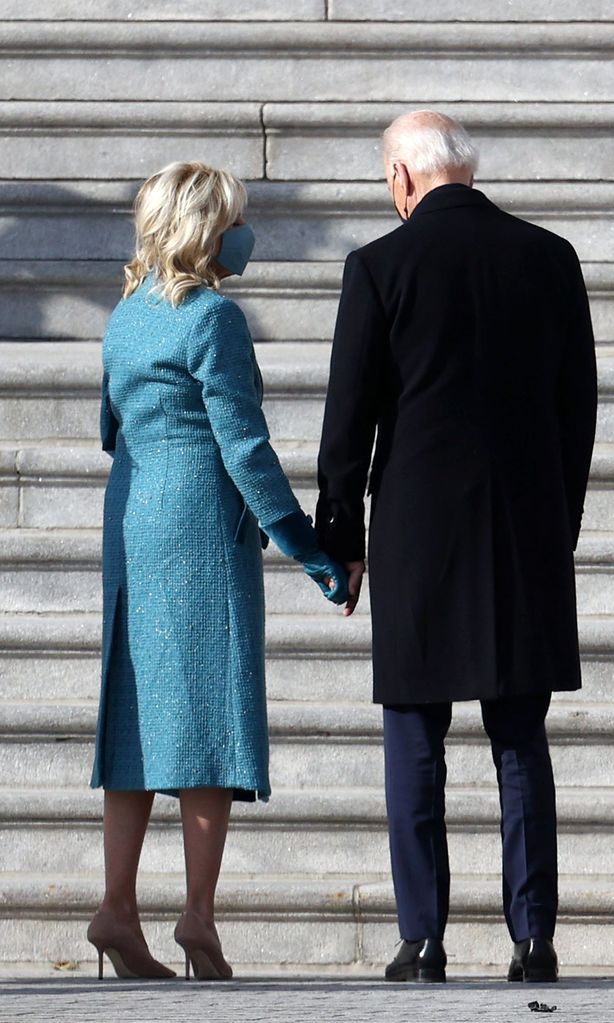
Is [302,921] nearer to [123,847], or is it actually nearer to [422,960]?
[123,847]

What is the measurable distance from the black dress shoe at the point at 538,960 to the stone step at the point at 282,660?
146 cm

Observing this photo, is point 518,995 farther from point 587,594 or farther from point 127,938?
point 587,594

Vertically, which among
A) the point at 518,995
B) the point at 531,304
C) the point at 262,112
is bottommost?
the point at 518,995

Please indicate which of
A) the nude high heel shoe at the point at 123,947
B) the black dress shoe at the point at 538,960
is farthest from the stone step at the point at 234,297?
the black dress shoe at the point at 538,960

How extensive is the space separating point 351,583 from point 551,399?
567mm

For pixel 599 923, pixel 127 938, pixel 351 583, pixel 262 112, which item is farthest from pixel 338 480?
pixel 262 112

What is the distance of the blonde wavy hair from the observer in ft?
13.5

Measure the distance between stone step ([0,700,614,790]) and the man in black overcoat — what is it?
46.7 inches

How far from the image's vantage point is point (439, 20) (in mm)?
6453

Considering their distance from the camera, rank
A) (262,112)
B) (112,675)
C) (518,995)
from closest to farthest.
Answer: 1. (518,995)
2. (112,675)
3. (262,112)

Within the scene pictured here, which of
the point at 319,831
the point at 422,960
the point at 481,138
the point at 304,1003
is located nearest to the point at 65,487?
the point at 319,831

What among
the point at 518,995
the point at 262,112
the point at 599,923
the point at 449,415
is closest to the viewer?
the point at 518,995

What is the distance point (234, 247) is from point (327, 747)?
1583 mm

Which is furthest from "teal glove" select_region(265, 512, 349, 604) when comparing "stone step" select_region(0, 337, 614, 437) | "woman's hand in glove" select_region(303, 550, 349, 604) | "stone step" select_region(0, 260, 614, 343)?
"stone step" select_region(0, 260, 614, 343)
